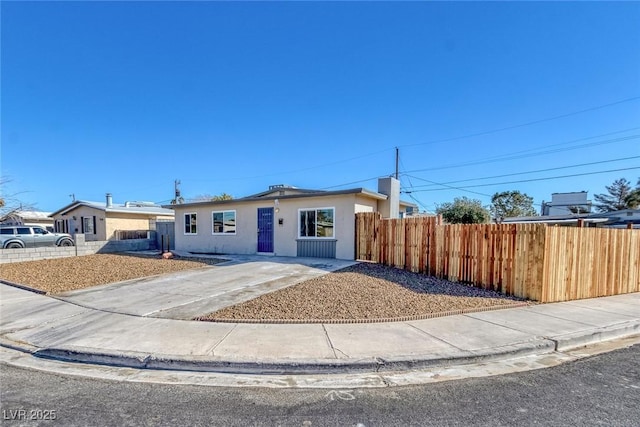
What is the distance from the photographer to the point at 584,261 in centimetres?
741

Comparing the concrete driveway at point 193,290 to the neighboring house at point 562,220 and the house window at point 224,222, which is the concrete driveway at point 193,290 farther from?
the neighboring house at point 562,220

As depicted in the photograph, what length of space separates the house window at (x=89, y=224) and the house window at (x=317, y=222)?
63.0 ft

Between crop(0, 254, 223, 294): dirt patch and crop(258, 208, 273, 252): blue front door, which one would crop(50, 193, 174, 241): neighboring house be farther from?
crop(258, 208, 273, 252): blue front door

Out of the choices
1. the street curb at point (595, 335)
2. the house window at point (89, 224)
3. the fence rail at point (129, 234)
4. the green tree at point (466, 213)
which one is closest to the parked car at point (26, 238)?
the fence rail at point (129, 234)

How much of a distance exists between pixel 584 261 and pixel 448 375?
20.9ft

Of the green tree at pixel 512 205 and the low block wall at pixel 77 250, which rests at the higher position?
the green tree at pixel 512 205

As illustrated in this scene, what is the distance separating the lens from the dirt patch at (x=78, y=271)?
28.0 feet

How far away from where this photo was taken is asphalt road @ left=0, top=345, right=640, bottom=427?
2.67m

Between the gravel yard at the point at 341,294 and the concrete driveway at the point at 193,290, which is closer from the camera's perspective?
the gravel yard at the point at 341,294

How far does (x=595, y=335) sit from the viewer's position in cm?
478

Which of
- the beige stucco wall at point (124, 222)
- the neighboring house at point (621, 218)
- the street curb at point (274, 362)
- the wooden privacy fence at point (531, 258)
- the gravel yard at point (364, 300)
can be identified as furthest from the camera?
the beige stucco wall at point (124, 222)

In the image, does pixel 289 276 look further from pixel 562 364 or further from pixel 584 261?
pixel 584 261

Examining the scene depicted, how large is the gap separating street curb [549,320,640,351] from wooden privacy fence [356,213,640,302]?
4.86ft

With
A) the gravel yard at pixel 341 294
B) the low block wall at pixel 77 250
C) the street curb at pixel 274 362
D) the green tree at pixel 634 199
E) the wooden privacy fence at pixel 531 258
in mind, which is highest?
the green tree at pixel 634 199
